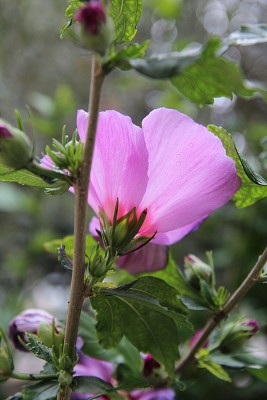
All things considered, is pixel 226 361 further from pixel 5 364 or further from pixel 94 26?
pixel 94 26

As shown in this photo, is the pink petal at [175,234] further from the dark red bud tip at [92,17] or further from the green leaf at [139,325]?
the dark red bud tip at [92,17]

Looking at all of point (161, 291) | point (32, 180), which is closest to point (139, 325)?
point (161, 291)

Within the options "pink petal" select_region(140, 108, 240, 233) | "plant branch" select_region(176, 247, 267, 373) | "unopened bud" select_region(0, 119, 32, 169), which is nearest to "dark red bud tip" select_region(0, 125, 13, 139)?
"unopened bud" select_region(0, 119, 32, 169)

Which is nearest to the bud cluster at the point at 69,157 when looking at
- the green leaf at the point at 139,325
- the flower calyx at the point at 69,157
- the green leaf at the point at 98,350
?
the flower calyx at the point at 69,157

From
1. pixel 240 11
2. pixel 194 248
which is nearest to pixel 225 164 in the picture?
pixel 194 248

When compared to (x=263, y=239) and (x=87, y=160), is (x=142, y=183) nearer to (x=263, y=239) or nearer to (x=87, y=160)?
(x=87, y=160)

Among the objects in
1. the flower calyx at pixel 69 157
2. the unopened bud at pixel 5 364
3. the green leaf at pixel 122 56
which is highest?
the green leaf at pixel 122 56

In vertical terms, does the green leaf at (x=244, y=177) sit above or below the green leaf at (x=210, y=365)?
above
